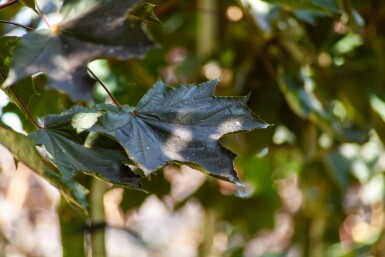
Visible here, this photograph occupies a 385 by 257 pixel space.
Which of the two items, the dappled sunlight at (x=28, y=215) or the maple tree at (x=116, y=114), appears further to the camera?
the dappled sunlight at (x=28, y=215)

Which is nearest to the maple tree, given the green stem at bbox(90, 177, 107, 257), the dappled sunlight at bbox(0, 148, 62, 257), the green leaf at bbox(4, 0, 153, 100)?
the green leaf at bbox(4, 0, 153, 100)

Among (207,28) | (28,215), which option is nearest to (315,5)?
(207,28)

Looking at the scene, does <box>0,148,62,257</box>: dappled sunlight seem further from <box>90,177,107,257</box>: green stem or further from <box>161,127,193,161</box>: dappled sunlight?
<box>161,127,193,161</box>: dappled sunlight

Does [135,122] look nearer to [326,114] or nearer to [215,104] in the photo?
[215,104]

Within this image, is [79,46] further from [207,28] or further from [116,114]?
[207,28]

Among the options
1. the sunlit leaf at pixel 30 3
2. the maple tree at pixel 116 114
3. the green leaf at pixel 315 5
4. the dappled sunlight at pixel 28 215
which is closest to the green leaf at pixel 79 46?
the maple tree at pixel 116 114

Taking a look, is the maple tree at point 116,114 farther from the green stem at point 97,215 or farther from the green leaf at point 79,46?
the green stem at point 97,215

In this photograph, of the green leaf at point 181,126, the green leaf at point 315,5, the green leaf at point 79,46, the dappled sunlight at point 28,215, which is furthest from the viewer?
the dappled sunlight at point 28,215
